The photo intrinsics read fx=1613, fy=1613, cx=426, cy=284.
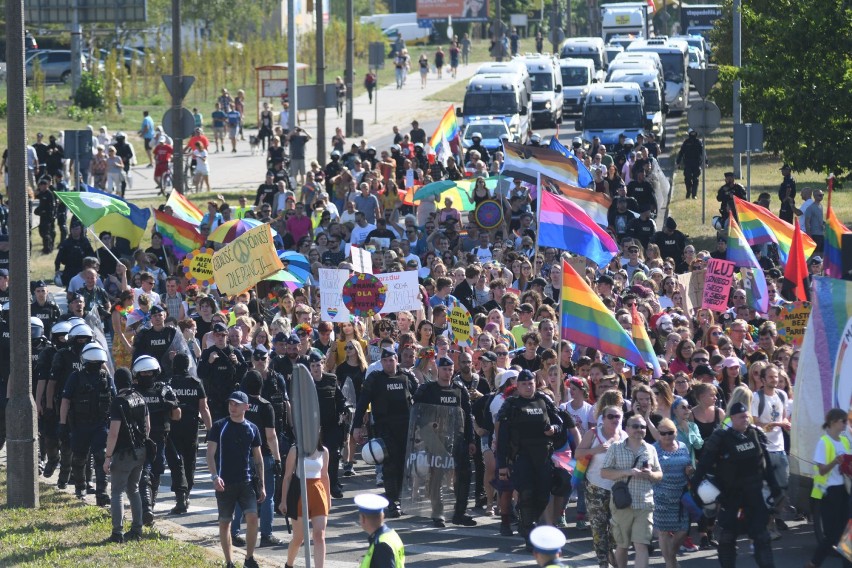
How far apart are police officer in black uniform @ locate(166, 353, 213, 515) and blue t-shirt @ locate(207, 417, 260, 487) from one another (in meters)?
1.56

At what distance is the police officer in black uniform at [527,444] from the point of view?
1316 centimetres

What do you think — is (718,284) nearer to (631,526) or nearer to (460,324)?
(460,324)

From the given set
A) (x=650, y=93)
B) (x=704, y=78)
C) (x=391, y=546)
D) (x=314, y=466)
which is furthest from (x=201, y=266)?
(x=650, y=93)

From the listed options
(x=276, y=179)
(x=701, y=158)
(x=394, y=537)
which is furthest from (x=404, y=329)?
(x=701, y=158)

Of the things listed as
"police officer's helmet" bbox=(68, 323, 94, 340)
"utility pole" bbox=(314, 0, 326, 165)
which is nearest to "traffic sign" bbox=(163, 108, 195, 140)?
"utility pole" bbox=(314, 0, 326, 165)

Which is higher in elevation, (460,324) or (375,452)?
(460,324)

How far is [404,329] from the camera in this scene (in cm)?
1712

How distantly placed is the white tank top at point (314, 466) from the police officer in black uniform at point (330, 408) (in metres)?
2.36

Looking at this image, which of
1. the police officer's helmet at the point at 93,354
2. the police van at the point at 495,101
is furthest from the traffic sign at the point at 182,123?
the police officer's helmet at the point at 93,354

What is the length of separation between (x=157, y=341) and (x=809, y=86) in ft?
51.3

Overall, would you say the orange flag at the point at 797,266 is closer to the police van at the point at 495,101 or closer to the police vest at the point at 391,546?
the police vest at the point at 391,546

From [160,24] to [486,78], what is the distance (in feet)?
99.8

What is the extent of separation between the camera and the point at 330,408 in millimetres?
14633

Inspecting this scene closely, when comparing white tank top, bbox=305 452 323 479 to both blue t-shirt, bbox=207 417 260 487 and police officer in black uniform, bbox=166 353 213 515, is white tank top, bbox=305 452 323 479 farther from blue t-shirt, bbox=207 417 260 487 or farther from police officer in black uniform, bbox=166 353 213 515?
police officer in black uniform, bbox=166 353 213 515
